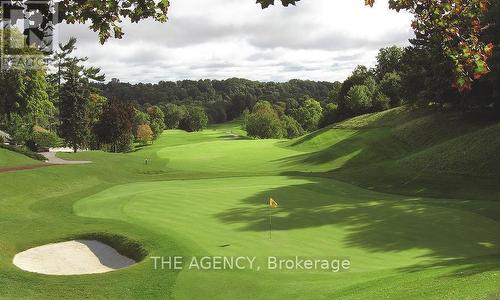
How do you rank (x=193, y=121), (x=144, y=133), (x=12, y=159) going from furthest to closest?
1. (x=193, y=121)
2. (x=144, y=133)
3. (x=12, y=159)

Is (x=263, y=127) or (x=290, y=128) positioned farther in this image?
(x=290, y=128)

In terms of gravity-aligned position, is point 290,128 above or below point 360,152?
above

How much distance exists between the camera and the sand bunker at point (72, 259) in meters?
16.3

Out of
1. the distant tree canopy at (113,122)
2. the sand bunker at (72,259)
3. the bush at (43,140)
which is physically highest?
the distant tree canopy at (113,122)

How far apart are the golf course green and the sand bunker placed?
0.51 meters

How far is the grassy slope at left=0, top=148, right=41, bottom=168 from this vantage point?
39.2m

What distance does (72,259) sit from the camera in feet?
57.3

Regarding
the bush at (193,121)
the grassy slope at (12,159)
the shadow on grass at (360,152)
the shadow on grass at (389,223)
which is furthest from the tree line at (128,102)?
the bush at (193,121)

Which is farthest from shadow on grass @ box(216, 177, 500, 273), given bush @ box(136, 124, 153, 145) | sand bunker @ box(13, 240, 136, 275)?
bush @ box(136, 124, 153, 145)

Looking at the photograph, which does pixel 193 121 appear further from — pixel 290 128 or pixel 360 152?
pixel 360 152

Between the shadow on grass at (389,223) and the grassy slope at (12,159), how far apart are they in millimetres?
24826

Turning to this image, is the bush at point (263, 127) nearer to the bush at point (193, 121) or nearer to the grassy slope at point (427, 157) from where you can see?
the bush at point (193, 121)

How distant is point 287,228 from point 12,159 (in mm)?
31472

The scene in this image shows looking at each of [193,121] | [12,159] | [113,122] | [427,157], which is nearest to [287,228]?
[427,157]
